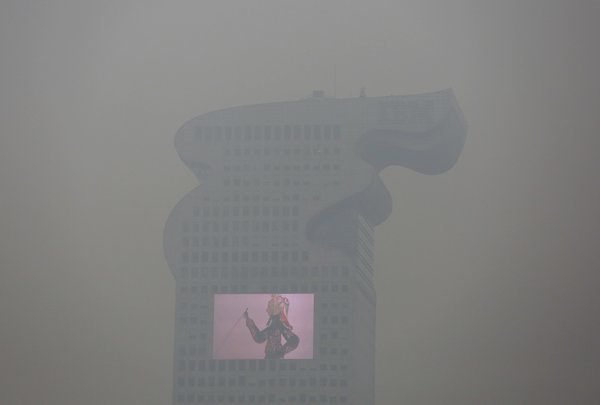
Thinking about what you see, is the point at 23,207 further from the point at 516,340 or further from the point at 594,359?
the point at 594,359

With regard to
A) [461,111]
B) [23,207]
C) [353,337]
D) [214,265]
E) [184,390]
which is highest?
[461,111]

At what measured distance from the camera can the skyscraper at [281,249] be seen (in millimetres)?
4129

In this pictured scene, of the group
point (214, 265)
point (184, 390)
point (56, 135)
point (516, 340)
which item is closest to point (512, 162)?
point (516, 340)

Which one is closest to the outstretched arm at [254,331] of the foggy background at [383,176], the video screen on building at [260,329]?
the video screen on building at [260,329]

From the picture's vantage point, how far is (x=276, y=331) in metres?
4.14

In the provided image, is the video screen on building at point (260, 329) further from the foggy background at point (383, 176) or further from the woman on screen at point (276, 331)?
the foggy background at point (383, 176)

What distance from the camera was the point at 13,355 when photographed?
4.08 meters

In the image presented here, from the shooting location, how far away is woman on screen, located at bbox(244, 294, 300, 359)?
414cm

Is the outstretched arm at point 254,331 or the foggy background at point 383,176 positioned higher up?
the foggy background at point 383,176

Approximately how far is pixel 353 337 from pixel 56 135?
1849mm

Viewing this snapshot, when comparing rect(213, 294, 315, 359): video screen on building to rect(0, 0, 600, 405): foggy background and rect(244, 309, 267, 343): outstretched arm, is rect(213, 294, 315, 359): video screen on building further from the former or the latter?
rect(0, 0, 600, 405): foggy background

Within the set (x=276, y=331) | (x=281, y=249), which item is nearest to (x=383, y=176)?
(x=281, y=249)

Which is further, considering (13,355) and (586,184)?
(586,184)

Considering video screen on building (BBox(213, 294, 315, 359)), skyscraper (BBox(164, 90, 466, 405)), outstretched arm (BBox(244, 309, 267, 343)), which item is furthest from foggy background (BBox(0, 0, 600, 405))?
outstretched arm (BBox(244, 309, 267, 343))
